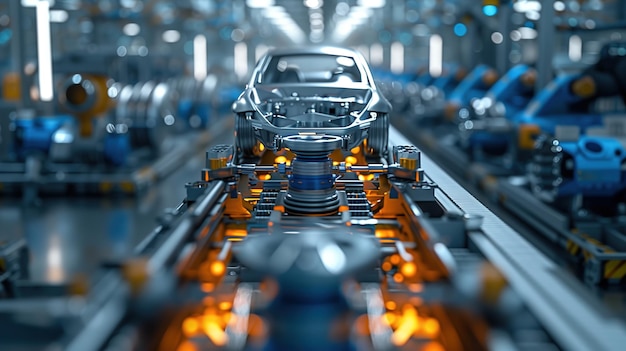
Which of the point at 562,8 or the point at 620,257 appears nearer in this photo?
the point at 620,257

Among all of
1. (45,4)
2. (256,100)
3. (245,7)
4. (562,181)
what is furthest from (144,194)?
(245,7)

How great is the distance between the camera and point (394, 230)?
4.07 m

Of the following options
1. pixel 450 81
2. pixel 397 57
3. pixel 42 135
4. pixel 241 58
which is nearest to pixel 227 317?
pixel 42 135

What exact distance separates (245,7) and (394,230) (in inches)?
845

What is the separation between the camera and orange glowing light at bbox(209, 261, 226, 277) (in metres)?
3.19

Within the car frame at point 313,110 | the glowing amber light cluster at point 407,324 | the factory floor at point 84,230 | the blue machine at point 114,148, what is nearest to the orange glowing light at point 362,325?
the glowing amber light cluster at point 407,324

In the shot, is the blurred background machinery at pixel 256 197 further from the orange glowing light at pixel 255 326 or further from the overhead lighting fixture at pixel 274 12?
the overhead lighting fixture at pixel 274 12

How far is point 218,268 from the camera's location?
3.21m

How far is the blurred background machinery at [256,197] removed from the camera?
2.21 m

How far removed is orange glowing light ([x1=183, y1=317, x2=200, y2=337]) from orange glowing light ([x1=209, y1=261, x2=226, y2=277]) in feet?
1.92

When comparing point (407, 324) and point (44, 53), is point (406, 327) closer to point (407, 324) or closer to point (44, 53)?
point (407, 324)

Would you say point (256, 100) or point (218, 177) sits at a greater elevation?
point (256, 100)

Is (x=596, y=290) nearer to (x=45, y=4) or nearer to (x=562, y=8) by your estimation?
(x=562, y=8)

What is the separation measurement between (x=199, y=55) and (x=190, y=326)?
575 inches
